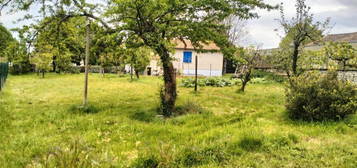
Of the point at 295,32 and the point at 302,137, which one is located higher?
the point at 295,32

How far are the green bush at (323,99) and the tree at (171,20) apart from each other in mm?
1987

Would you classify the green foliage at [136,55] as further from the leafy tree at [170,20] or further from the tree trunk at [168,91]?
the tree trunk at [168,91]

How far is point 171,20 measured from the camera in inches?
222

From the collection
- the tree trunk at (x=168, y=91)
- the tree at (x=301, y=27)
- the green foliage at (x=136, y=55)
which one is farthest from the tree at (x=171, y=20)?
the tree at (x=301, y=27)

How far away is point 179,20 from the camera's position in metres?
5.62

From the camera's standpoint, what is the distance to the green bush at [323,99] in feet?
15.9

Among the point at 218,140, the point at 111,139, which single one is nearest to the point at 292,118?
the point at 218,140

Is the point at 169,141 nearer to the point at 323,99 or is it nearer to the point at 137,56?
the point at 323,99

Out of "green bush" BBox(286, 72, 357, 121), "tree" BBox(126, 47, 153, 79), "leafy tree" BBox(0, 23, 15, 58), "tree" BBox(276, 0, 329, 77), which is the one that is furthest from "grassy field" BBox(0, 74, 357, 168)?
"tree" BBox(276, 0, 329, 77)

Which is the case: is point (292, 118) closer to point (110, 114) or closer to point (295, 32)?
point (110, 114)

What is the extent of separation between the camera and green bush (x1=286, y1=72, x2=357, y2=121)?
484 centimetres

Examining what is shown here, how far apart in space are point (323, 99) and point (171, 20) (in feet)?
12.7

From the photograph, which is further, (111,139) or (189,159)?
(111,139)

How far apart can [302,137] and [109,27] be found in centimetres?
511
